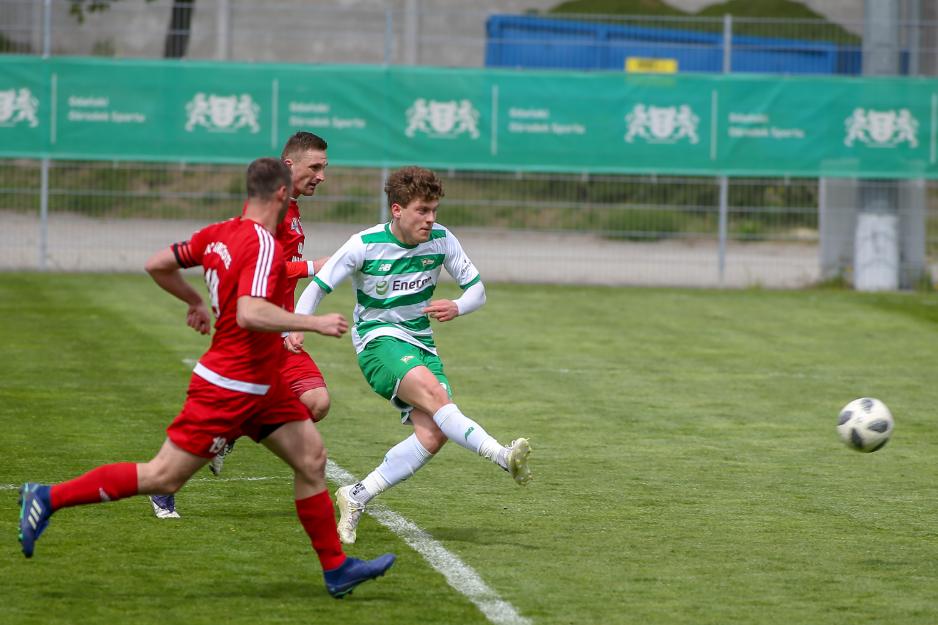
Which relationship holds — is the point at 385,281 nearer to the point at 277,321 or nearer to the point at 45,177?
the point at 277,321

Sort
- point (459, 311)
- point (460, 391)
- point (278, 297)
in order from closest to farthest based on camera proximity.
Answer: point (278, 297) < point (459, 311) < point (460, 391)

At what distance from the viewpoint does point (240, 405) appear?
6.05 meters

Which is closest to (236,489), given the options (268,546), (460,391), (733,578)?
(268,546)

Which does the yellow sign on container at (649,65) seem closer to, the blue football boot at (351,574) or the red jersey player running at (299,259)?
the red jersey player running at (299,259)

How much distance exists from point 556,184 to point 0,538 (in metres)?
14.9

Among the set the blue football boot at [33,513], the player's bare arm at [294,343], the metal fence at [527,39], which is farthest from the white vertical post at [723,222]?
the blue football boot at [33,513]

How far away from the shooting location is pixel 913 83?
20.6 m

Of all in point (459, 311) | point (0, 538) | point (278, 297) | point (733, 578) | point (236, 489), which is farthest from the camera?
point (236, 489)

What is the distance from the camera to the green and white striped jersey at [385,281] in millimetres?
7613

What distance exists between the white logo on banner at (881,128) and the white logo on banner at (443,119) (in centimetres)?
522

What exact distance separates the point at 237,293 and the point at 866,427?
13.4 feet

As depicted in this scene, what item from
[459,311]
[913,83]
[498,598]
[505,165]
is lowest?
[498,598]

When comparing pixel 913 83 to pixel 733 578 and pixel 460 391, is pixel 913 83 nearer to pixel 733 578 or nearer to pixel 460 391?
pixel 460 391

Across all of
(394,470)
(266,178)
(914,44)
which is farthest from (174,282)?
(914,44)
